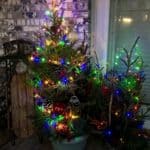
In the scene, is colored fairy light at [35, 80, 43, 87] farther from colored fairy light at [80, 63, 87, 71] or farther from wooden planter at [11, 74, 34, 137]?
colored fairy light at [80, 63, 87, 71]

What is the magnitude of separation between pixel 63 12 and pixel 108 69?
2.26ft

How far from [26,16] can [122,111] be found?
1.34m

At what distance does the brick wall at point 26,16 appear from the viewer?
2590 millimetres

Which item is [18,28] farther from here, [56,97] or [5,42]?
[56,97]

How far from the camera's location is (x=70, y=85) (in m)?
2.34

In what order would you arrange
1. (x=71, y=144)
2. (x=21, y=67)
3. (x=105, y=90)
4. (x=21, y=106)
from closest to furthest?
(x=71, y=144)
(x=105, y=90)
(x=21, y=67)
(x=21, y=106)

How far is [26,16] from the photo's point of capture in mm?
2781

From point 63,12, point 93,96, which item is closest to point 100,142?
point 93,96

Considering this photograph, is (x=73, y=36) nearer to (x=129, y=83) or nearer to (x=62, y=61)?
(x=62, y=61)

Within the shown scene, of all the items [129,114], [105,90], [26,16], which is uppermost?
[26,16]

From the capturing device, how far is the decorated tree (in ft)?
7.62

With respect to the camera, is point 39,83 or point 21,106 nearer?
point 39,83

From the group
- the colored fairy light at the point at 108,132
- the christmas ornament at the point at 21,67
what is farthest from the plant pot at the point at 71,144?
the christmas ornament at the point at 21,67

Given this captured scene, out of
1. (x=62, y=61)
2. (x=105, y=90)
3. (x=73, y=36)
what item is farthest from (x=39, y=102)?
(x=73, y=36)
